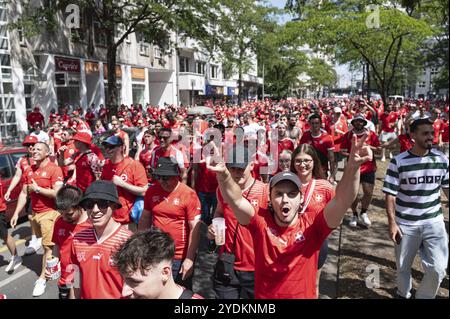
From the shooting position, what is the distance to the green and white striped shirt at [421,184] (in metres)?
4.02

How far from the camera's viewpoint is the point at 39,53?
847 inches

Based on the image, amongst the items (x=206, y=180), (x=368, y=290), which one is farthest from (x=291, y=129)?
(x=368, y=290)

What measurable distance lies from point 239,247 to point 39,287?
2.92 meters

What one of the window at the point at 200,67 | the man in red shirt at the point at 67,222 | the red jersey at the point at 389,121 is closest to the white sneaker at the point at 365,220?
the man in red shirt at the point at 67,222

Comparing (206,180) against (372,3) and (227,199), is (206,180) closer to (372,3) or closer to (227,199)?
(227,199)

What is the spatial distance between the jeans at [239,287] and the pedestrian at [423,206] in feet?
5.34

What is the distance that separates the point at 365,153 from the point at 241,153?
1.82 m

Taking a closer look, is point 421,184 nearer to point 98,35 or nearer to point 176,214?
point 176,214

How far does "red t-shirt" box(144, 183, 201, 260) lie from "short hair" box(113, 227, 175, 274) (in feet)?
4.82

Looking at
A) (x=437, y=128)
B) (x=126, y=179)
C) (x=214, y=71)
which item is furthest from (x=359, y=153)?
(x=214, y=71)

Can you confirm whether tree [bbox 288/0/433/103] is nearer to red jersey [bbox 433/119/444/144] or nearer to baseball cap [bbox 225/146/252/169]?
red jersey [bbox 433/119/444/144]

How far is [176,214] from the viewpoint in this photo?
3.90 metres

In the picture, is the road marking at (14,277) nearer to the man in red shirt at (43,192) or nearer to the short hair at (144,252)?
the man in red shirt at (43,192)

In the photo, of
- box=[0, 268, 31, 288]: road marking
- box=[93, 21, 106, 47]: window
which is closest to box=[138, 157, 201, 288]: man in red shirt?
box=[0, 268, 31, 288]: road marking
